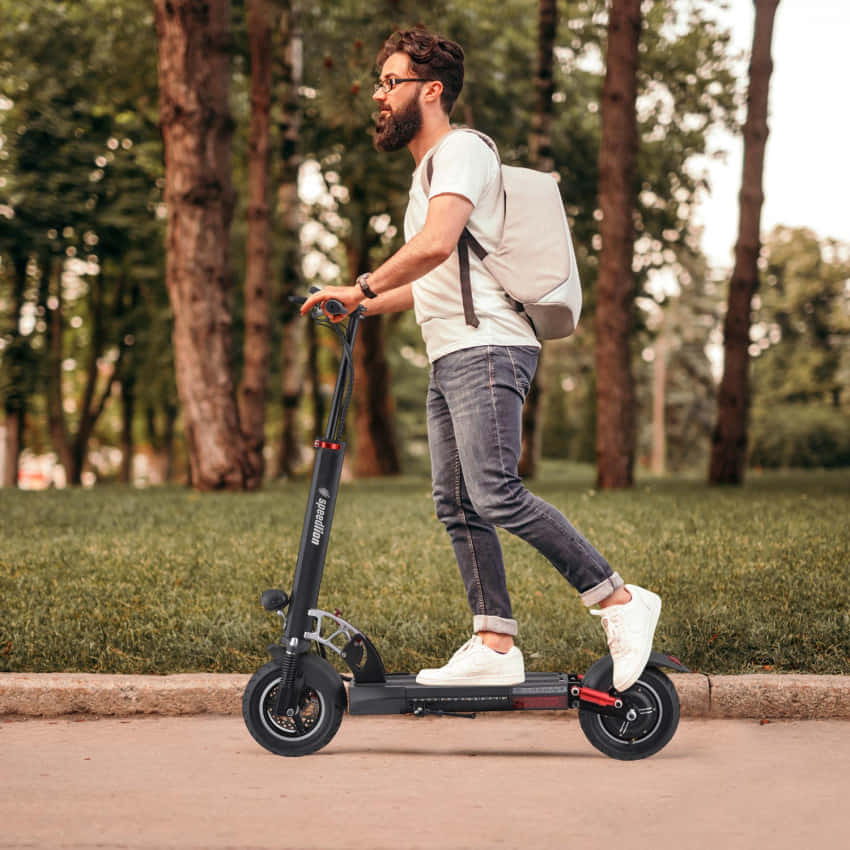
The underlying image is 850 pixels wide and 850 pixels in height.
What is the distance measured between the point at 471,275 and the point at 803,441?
3044 centimetres

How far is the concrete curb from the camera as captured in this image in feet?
15.5

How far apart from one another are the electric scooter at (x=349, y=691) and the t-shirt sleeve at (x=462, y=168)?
531 mm

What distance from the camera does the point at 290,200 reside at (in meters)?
19.5

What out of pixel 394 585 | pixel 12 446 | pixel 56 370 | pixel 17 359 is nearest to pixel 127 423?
pixel 12 446

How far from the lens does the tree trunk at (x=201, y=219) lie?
13016 millimetres

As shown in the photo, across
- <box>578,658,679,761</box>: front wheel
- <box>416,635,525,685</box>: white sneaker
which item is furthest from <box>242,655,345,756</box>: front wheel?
<box>578,658,679,761</box>: front wheel

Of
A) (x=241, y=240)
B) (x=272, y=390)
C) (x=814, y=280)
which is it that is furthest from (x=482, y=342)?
(x=814, y=280)

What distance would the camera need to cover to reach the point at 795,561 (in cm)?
744

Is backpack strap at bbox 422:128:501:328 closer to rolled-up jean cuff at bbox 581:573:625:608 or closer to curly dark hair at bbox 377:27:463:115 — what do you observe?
curly dark hair at bbox 377:27:463:115

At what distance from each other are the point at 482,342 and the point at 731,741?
5.82ft

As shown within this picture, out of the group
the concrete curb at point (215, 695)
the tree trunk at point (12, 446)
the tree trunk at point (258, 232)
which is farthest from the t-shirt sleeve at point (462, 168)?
the tree trunk at point (12, 446)

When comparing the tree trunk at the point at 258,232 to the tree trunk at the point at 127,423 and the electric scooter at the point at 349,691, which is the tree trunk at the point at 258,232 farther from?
the tree trunk at the point at 127,423

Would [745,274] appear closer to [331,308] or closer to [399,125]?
[399,125]

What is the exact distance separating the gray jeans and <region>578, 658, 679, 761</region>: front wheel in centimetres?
28
